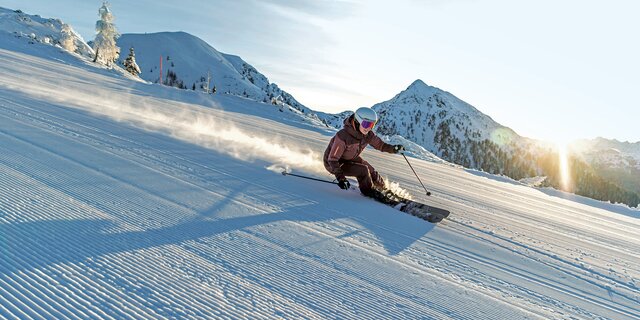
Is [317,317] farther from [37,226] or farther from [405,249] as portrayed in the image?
[37,226]

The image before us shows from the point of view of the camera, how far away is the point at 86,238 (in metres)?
3.54

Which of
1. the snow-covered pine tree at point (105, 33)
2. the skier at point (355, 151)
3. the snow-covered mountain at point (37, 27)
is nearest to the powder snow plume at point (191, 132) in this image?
the skier at point (355, 151)

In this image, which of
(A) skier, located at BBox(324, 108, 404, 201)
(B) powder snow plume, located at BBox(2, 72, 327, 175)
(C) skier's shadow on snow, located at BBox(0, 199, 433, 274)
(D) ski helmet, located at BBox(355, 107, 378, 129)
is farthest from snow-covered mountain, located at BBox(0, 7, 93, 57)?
(C) skier's shadow on snow, located at BBox(0, 199, 433, 274)

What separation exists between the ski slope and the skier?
1.07ft

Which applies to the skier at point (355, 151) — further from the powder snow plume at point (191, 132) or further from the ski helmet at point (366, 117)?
the powder snow plume at point (191, 132)

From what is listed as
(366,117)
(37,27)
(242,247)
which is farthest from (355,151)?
(37,27)

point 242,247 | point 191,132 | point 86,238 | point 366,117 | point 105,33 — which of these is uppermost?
point 105,33

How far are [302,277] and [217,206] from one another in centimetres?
190

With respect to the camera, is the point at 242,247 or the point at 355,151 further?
the point at 355,151

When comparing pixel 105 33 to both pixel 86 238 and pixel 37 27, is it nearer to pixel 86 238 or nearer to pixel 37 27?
pixel 37 27

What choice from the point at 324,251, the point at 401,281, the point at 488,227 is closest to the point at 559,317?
the point at 401,281

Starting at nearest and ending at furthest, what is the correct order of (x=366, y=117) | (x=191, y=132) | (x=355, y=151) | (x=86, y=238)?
(x=86, y=238), (x=366, y=117), (x=355, y=151), (x=191, y=132)

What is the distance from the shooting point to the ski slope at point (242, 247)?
9.82 feet

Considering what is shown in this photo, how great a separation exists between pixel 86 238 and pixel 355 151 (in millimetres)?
5095
